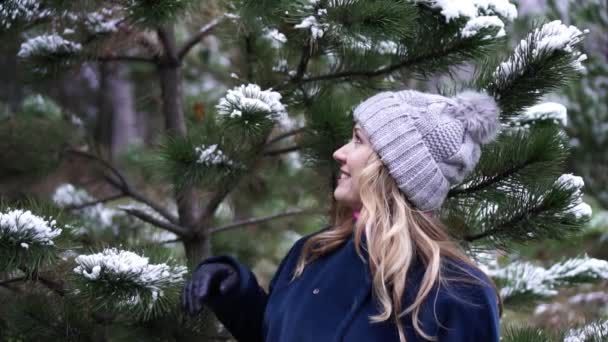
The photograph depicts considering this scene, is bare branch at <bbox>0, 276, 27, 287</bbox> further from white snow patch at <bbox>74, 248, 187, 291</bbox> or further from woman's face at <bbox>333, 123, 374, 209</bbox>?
woman's face at <bbox>333, 123, 374, 209</bbox>

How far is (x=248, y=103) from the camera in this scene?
2297mm

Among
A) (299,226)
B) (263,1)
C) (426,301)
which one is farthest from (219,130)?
(299,226)

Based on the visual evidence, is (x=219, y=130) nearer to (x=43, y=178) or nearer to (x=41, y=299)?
(x=41, y=299)

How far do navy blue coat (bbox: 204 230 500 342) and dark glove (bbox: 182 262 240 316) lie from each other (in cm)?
3

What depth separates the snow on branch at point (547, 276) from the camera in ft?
9.97

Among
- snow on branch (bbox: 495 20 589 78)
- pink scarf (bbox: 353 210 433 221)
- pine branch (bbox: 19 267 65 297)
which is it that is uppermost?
snow on branch (bbox: 495 20 589 78)

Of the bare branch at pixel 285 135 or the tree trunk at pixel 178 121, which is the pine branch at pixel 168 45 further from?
the bare branch at pixel 285 135

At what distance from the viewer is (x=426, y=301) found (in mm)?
2064

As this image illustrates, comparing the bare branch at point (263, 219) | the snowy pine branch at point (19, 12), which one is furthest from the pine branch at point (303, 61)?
the snowy pine branch at point (19, 12)

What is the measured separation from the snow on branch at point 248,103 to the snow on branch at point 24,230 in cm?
56

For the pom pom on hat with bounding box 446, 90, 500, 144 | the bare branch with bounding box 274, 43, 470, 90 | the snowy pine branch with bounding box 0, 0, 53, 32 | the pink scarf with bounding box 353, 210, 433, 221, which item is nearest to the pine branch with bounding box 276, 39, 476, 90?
the bare branch with bounding box 274, 43, 470, 90

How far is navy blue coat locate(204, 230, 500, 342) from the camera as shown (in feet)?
6.69

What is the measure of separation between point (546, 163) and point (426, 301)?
655mm

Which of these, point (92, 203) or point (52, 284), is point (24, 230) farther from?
point (92, 203)
